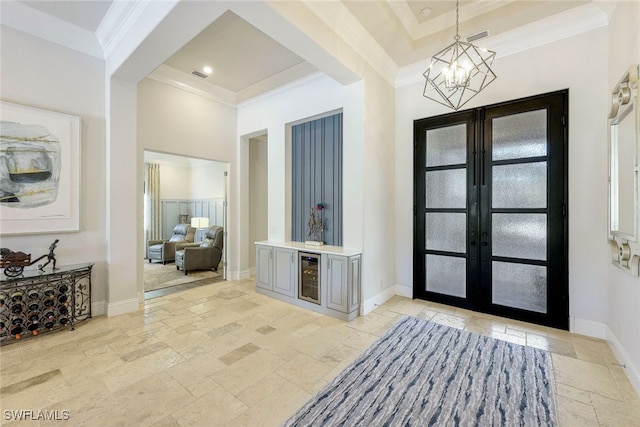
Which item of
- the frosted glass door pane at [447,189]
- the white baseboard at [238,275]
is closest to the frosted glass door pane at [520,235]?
the frosted glass door pane at [447,189]

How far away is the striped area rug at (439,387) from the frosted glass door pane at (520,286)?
82cm

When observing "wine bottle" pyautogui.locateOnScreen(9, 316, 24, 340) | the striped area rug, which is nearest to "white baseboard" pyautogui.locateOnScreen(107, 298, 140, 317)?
"wine bottle" pyautogui.locateOnScreen(9, 316, 24, 340)

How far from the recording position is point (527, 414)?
195cm

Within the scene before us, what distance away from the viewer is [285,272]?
14.0ft

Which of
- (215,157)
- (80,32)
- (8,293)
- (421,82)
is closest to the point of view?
(8,293)

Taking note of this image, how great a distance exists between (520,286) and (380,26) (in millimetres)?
3747

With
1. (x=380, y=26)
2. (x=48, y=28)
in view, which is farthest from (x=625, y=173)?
(x=48, y=28)

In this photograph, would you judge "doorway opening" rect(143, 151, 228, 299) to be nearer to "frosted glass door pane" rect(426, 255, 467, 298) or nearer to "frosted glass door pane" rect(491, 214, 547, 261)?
"frosted glass door pane" rect(426, 255, 467, 298)

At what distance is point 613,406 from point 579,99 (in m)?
3.08

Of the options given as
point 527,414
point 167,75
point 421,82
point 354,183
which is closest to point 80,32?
point 167,75

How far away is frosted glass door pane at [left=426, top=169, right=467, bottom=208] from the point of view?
13.1 feet

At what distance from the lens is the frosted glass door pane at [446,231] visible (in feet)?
13.1

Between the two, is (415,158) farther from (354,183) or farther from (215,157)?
(215,157)

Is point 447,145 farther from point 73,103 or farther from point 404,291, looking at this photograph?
point 73,103
